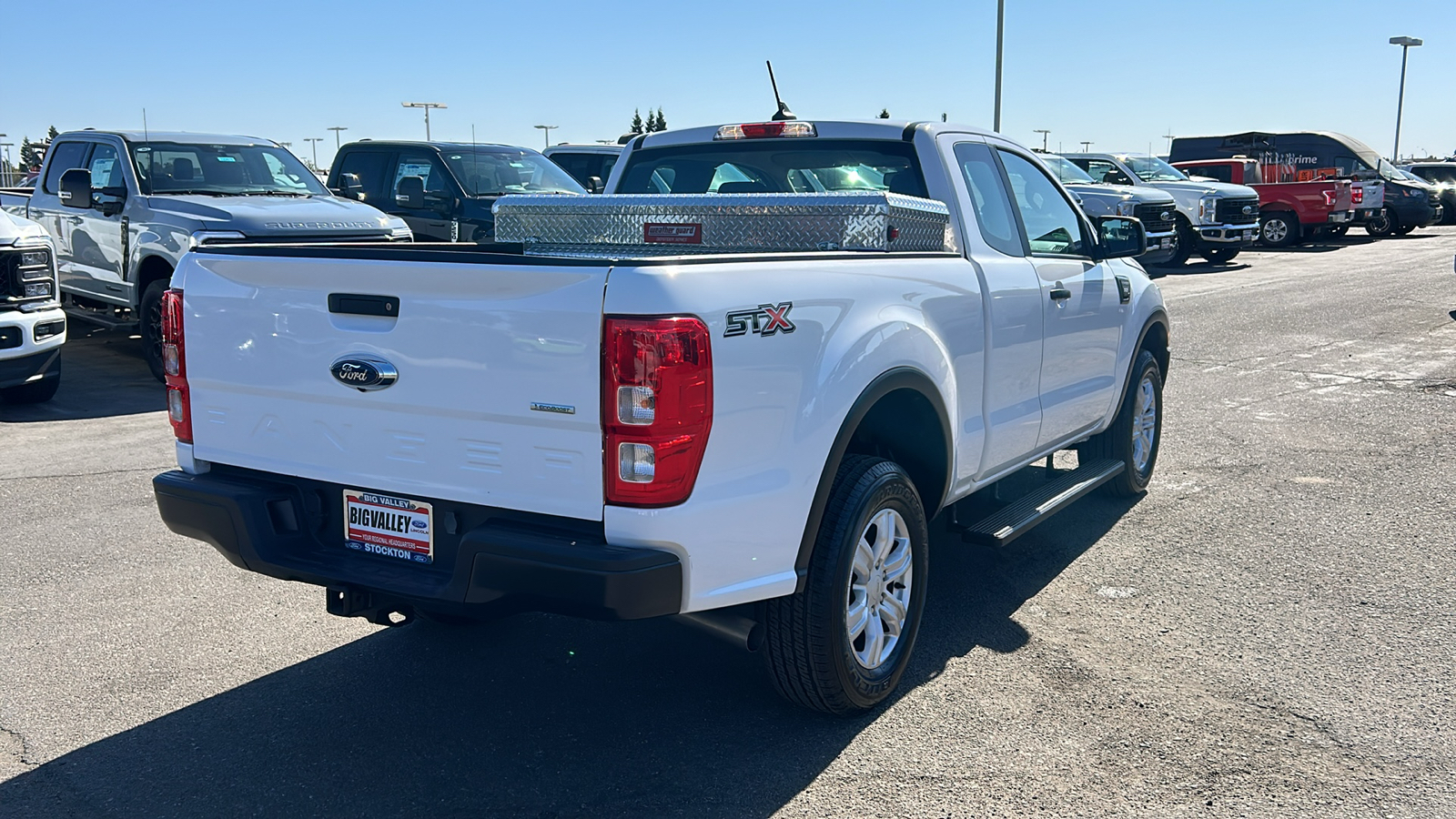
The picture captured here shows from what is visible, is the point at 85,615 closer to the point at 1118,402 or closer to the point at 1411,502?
the point at 1118,402

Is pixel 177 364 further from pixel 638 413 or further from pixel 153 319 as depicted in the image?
pixel 153 319

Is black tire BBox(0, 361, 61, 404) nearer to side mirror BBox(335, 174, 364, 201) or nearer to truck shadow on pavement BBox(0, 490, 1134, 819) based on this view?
side mirror BBox(335, 174, 364, 201)

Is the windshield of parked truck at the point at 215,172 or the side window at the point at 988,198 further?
the windshield of parked truck at the point at 215,172

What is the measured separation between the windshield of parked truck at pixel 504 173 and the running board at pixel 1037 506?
27.6 ft

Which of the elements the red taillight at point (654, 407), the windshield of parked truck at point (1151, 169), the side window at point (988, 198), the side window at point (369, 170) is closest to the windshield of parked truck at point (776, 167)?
the side window at point (988, 198)

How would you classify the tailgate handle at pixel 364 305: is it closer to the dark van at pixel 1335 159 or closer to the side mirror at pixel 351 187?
the side mirror at pixel 351 187

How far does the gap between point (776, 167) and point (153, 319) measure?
676cm

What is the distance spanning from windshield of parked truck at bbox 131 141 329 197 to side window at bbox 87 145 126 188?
0.74 feet

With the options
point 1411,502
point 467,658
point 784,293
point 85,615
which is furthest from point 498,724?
point 1411,502

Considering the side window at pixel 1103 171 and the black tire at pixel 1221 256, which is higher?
the side window at pixel 1103 171

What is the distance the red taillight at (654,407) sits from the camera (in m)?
3.10

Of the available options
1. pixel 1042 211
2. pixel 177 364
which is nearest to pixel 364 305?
pixel 177 364

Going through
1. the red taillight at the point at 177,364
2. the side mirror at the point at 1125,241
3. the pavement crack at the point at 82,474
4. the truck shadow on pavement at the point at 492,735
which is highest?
the side mirror at the point at 1125,241

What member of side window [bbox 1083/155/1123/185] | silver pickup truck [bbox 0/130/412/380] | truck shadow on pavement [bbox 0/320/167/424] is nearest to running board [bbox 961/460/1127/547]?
silver pickup truck [bbox 0/130/412/380]
